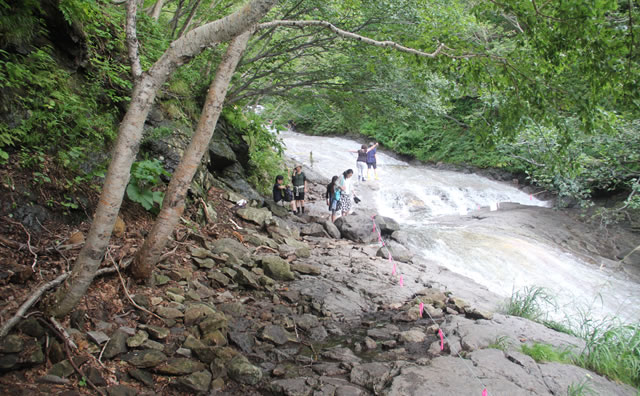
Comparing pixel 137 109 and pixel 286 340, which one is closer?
pixel 137 109

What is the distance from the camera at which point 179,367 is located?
3.31 m

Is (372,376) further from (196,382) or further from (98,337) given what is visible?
(98,337)

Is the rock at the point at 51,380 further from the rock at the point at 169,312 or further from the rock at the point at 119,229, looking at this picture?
the rock at the point at 119,229

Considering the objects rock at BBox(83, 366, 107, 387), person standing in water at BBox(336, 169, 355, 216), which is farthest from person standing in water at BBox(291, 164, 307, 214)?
rock at BBox(83, 366, 107, 387)

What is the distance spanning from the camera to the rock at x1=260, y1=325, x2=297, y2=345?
14.3 ft

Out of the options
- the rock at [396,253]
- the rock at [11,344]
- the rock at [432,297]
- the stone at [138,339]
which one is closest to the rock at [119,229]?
the stone at [138,339]

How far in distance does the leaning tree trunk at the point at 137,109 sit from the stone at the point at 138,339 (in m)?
0.77

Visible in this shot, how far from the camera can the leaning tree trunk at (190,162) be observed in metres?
4.05

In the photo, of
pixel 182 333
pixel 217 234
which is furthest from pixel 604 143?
pixel 182 333

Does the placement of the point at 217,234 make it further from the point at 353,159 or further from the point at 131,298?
the point at 353,159

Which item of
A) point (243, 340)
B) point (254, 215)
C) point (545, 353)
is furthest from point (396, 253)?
point (243, 340)

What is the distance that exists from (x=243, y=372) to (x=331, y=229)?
7049mm

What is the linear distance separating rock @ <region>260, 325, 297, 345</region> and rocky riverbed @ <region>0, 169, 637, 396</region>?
0.05 feet

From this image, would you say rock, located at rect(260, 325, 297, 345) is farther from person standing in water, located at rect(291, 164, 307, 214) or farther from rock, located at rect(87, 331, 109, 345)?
person standing in water, located at rect(291, 164, 307, 214)
